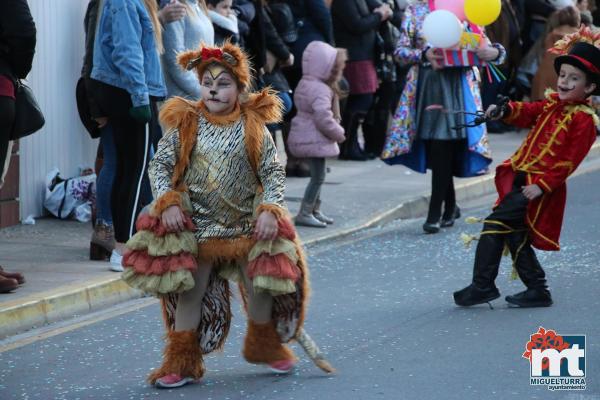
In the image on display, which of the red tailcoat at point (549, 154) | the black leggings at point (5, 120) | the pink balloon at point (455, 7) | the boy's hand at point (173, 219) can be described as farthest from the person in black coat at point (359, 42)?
the boy's hand at point (173, 219)

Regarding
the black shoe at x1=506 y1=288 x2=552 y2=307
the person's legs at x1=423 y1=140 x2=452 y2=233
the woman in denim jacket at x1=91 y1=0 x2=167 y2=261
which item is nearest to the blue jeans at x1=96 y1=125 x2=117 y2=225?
the woman in denim jacket at x1=91 y1=0 x2=167 y2=261

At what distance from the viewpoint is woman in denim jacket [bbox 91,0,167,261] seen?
28.9ft

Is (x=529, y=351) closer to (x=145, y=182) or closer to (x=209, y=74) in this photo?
(x=209, y=74)

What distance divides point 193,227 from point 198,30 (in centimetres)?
403

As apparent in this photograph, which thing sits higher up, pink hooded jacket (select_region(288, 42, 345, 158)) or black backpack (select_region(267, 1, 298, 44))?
black backpack (select_region(267, 1, 298, 44))

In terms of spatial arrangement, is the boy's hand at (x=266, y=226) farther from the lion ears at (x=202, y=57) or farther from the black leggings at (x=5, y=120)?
the black leggings at (x=5, y=120)

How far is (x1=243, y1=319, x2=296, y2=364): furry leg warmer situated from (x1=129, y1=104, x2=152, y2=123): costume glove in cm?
260

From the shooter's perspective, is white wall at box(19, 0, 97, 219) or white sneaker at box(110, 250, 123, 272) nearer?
white sneaker at box(110, 250, 123, 272)

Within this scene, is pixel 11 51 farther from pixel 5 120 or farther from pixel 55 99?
pixel 55 99

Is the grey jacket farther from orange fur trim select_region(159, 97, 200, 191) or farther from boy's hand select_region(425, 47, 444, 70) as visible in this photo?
orange fur trim select_region(159, 97, 200, 191)

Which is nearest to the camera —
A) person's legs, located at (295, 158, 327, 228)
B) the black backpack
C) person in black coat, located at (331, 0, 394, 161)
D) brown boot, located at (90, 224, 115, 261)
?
brown boot, located at (90, 224, 115, 261)

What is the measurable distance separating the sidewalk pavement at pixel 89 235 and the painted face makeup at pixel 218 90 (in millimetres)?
2053

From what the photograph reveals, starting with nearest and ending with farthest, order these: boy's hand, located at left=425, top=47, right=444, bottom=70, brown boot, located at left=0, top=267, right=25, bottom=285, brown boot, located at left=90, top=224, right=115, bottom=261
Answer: brown boot, located at left=0, top=267, right=25, bottom=285, brown boot, located at left=90, top=224, right=115, bottom=261, boy's hand, located at left=425, top=47, right=444, bottom=70

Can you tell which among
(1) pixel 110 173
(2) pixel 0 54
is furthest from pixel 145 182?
(2) pixel 0 54
